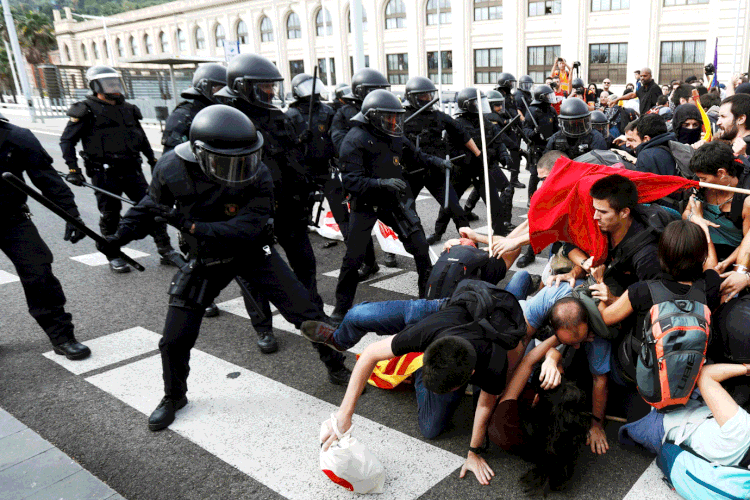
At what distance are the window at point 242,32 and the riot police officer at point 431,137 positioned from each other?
187 feet

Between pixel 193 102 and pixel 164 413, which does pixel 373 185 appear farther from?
pixel 164 413

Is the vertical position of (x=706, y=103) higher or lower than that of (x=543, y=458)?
higher

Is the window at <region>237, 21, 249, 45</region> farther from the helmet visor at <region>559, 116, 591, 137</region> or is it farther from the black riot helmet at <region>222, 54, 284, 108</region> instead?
the black riot helmet at <region>222, 54, 284, 108</region>

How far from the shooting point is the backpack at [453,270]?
3701mm

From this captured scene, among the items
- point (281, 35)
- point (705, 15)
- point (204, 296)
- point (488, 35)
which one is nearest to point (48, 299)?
point (204, 296)

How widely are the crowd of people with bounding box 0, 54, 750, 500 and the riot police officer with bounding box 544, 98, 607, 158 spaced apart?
3.43ft

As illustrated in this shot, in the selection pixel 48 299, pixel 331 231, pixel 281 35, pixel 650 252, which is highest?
pixel 281 35

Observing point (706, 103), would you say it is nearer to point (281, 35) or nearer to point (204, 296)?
point (204, 296)

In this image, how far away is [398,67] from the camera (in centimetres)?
4819

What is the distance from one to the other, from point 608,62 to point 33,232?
36693 mm

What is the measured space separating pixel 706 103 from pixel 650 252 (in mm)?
6167

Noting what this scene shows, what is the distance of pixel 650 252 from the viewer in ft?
10.9

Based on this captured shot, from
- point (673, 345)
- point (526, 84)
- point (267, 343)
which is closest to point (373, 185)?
point (267, 343)

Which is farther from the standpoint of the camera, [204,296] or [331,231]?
[331,231]
